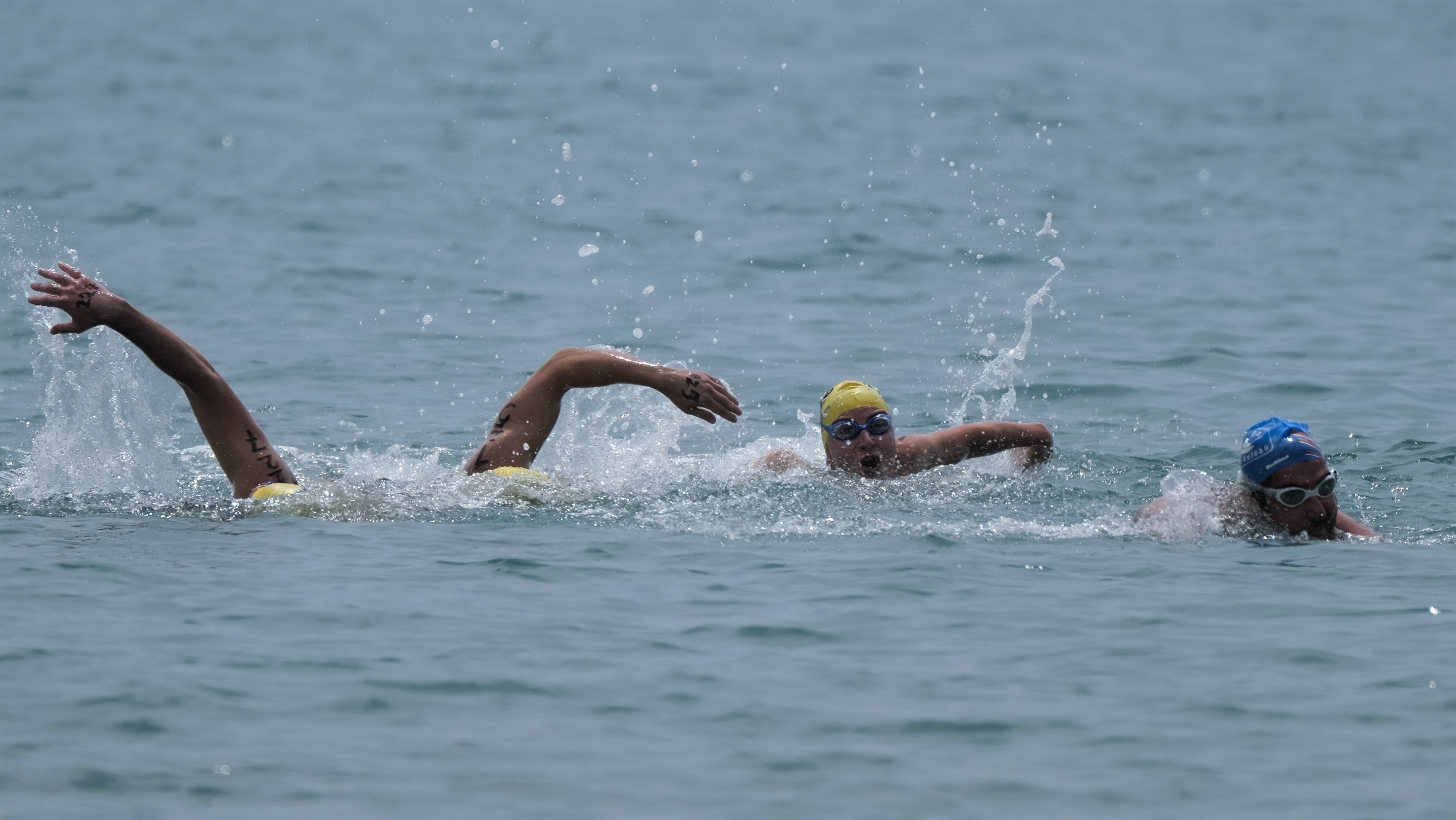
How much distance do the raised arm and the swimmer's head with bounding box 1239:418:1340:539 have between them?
1790mm

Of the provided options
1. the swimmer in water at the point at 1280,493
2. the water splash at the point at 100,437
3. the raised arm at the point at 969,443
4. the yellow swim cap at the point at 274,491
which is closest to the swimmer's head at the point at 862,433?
the raised arm at the point at 969,443

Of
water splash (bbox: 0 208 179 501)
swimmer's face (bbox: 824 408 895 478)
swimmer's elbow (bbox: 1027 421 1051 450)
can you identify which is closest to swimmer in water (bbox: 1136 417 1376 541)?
swimmer's elbow (bbox: 1027 421 1051 450)

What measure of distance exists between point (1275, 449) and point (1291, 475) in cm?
17

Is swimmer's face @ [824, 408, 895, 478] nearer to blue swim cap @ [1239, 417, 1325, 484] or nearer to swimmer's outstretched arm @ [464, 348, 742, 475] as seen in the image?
swimmer's outstretched arm @ [464, 348, 742, 475]

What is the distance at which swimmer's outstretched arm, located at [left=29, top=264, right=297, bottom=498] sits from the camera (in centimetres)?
884

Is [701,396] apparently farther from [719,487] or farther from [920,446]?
[920,446]

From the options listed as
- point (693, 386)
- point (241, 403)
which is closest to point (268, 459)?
point (241, 403)

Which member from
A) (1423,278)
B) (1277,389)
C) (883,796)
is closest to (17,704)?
(883,796)

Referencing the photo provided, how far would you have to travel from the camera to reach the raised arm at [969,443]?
1120cm

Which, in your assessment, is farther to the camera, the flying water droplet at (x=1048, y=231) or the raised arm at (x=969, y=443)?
the flying water droplet at (x=1048, y=231)

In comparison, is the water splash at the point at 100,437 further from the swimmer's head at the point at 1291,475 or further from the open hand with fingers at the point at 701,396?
the swimmer's head at the point at 1291,475

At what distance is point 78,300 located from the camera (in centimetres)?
881

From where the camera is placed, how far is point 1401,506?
10891 millimetres

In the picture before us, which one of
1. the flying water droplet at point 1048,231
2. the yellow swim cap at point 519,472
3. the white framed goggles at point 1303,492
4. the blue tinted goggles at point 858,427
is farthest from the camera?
the flying water droplet at point 1048,231
